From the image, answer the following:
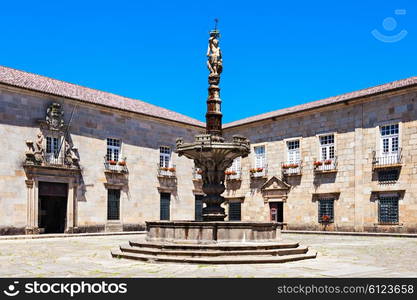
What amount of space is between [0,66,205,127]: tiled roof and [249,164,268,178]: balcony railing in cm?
499

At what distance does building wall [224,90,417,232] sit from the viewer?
76.3 ft

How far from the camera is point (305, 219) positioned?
2761 cm

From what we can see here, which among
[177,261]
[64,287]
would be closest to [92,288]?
[64,287]

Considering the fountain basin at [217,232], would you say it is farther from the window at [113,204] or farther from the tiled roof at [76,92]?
the window at [113,204]

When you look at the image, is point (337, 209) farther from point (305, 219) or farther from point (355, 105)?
point (355, 105)

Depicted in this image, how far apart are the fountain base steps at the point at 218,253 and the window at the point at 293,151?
55.6ft

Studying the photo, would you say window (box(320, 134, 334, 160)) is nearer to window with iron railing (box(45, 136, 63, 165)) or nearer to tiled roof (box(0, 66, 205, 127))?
tiled roof (box(0, 66, 205, 127))

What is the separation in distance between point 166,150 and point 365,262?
2092cm

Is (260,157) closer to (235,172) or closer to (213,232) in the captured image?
(235,172)

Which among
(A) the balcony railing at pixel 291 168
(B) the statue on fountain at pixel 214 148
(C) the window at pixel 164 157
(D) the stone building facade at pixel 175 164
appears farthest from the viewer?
(C) the window at pixel 164 157

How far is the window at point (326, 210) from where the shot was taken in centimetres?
2633

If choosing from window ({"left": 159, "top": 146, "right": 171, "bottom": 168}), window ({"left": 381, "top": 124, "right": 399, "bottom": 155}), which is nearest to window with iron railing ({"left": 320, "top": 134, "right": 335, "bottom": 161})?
window ({"left": 381, "top": 124, "right": 399, "bottom": 155})

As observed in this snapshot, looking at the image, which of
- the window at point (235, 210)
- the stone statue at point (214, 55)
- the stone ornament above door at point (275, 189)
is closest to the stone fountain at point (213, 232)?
the stone statue at point (214, 55)

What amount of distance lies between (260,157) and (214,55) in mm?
16810
